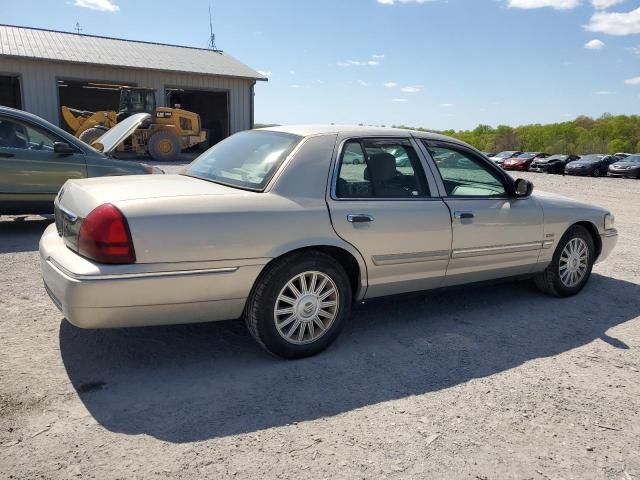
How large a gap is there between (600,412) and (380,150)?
2.18 m

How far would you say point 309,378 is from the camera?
323 cm

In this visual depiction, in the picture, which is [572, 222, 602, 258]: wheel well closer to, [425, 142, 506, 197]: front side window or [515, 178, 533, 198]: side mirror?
[515, 178, 533, 198]: side mirror

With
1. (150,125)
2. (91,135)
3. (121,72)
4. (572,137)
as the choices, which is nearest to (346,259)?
(91,135)

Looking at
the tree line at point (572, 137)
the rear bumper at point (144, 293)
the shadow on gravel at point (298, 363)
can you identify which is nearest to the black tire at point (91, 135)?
the shadow on gravel at point (298, 363)

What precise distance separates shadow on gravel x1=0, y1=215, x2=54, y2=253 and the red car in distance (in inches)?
1279

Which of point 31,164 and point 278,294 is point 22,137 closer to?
point 31,164

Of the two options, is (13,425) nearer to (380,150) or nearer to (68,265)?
(68,265)

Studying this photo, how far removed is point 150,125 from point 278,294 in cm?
1853

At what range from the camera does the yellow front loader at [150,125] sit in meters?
19.9

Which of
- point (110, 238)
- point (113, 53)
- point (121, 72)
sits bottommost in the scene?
point (110, 238)

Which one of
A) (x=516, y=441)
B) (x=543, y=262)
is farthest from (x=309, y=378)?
(x=543, y=262)

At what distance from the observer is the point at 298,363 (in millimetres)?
3424

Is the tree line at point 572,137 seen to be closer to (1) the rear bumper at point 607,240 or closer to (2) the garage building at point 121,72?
(2) the garage building at point 121,72

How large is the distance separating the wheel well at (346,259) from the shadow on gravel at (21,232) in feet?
13.7
